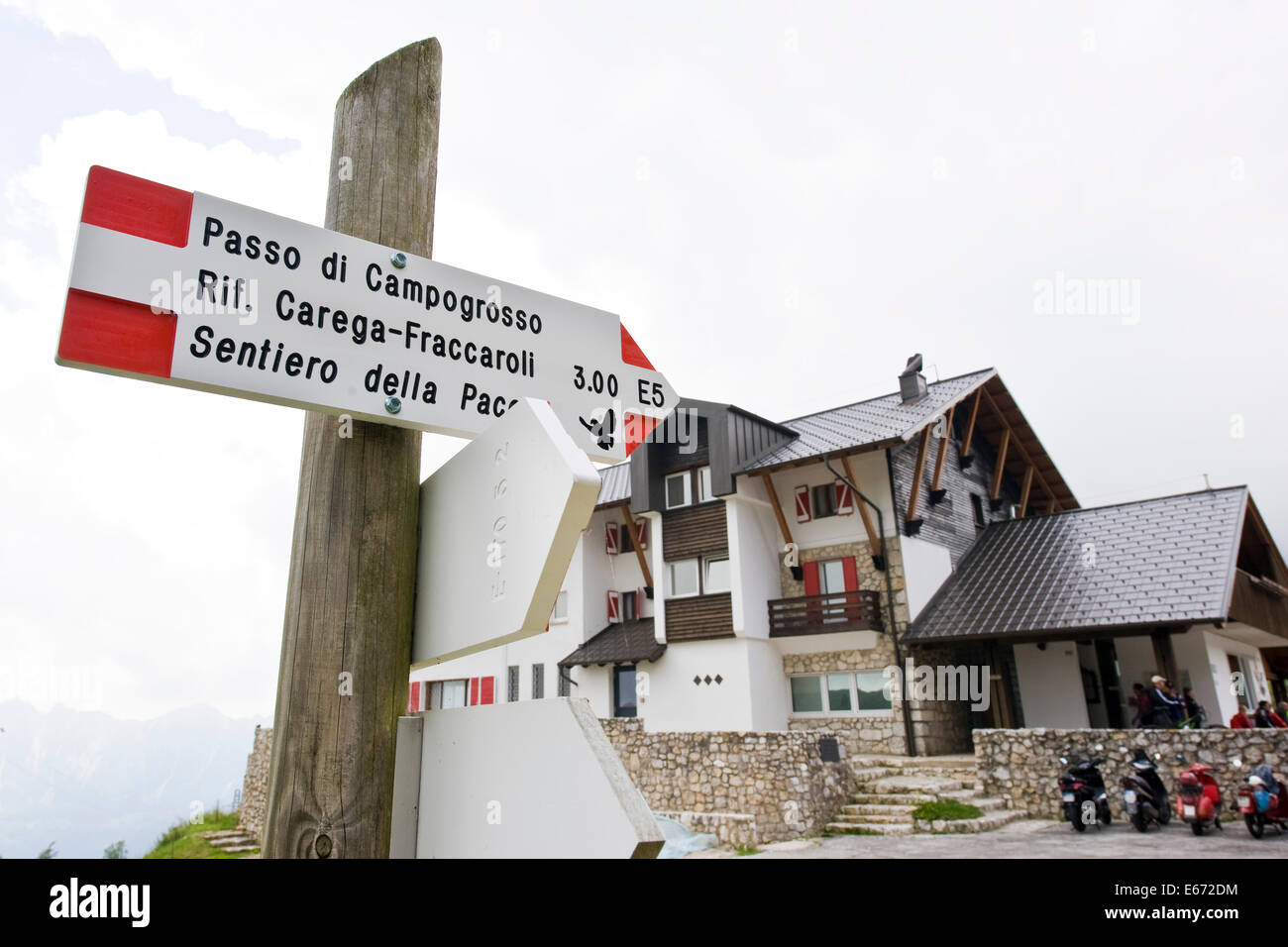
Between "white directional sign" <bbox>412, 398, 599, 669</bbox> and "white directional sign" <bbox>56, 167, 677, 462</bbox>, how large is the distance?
27 centimetres

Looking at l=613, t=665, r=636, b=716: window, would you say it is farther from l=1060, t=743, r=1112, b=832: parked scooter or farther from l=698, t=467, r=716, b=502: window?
l=1060, t=743, r=1112, b=832: parked scooter

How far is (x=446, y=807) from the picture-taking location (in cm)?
140

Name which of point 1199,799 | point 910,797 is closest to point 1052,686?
point 910,797

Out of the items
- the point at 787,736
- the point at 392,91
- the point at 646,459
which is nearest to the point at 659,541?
the point at 646,459

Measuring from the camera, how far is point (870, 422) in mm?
20594

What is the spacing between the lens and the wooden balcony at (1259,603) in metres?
15.7

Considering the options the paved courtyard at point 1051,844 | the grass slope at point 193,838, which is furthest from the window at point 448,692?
the paved courtyard at point 1051,844

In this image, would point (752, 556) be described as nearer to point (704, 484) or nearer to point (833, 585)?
point (833, 585)

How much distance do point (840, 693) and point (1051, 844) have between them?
9124 millimetres

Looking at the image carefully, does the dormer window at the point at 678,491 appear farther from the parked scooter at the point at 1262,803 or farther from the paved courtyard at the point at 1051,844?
the parked scooter at the point at 1262,803

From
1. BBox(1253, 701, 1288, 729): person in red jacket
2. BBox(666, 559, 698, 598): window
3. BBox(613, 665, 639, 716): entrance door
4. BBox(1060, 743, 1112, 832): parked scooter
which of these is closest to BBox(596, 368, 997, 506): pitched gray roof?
BBox(666, 559, 698, 598): window

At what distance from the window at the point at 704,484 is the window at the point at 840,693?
518 cm
